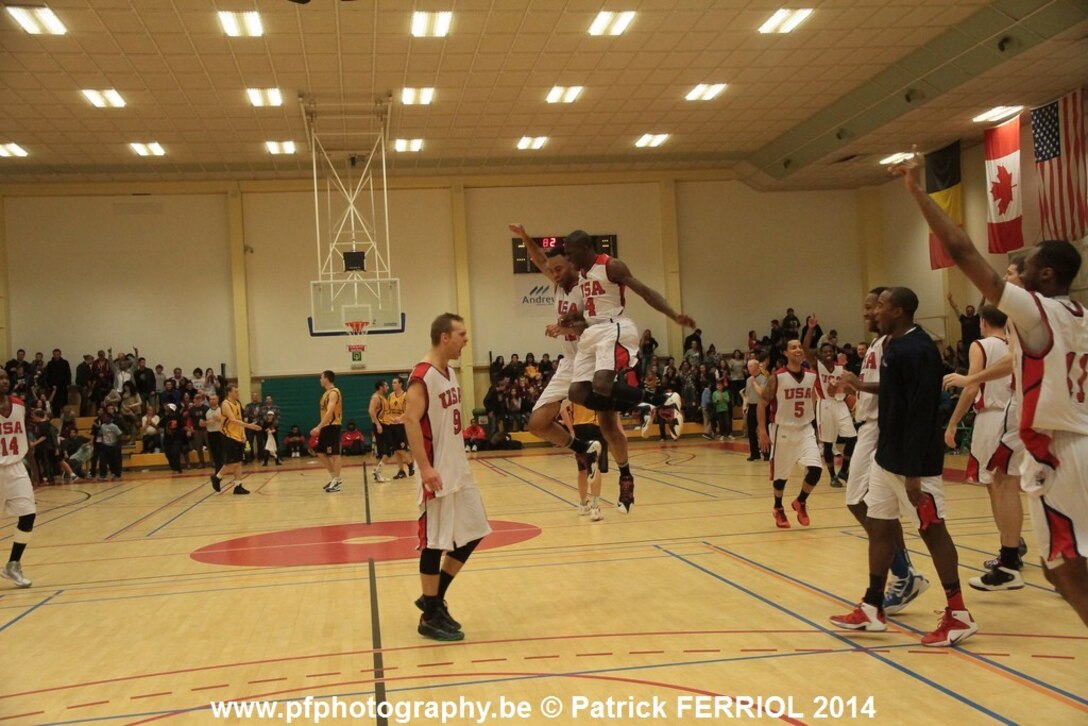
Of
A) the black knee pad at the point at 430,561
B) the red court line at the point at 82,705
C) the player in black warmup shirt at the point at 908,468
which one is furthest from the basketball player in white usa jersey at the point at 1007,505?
the red court line at the point at 82,705

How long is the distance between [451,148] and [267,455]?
10179 millimetres

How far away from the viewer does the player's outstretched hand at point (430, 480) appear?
6.05 m

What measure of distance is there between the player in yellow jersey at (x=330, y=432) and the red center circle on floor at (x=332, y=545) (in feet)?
16.1

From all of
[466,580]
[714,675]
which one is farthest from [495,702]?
[466,580]

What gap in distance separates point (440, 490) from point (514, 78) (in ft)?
54.3

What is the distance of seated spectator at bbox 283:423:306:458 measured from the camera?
89.8 feet

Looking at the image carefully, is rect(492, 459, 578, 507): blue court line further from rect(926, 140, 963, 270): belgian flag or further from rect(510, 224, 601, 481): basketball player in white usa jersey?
rect(926, 140, 963, 270): belgian flag

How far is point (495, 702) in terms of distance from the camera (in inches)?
190

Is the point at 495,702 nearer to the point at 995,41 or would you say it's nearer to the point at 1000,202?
the point at 995,41

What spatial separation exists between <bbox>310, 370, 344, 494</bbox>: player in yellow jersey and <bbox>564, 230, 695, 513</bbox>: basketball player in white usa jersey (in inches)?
363

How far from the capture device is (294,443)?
2731cm

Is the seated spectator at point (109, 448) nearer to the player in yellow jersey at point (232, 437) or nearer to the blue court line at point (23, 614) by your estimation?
the player in yellow jersey at point (232, 437)

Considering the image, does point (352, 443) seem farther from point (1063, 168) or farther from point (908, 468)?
point (908, 468)

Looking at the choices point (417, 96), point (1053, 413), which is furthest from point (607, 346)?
point (417, 96)
